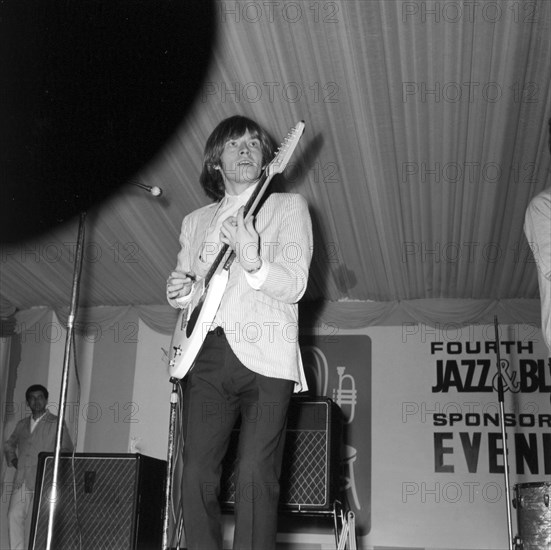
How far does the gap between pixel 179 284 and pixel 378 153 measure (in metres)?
2.60

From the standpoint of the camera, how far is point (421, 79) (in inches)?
144

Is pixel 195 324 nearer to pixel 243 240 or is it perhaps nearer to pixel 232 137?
pixel 243 240

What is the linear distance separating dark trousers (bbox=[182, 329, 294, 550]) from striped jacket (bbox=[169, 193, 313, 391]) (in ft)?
0.14

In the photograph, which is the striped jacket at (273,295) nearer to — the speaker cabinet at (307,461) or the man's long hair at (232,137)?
the man's long hair at (232,137)

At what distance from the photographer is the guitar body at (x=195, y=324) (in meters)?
1.84

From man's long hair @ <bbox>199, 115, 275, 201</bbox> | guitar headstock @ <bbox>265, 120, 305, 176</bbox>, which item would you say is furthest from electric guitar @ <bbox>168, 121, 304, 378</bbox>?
man's long hair @ <bbox>199, 115, 275, 201</bbox>

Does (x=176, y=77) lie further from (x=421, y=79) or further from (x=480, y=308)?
(x=480, y=308)

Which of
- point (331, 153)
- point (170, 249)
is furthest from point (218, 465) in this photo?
point (170, 249)

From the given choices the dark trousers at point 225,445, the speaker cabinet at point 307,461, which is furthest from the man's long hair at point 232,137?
the speaker cabinet at point 307,461

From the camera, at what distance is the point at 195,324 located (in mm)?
1902

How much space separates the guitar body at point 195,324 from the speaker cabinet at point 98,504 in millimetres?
1398

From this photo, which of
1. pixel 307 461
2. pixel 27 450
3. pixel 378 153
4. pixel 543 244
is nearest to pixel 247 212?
pixel 543 244

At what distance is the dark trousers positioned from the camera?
1.69 meters

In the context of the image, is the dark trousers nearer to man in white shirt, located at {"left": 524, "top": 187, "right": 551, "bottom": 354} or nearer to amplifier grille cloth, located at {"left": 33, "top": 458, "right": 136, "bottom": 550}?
man in white shirt, located at {"left": 524, "top": 187, "right": 551, "bottom": 354}
